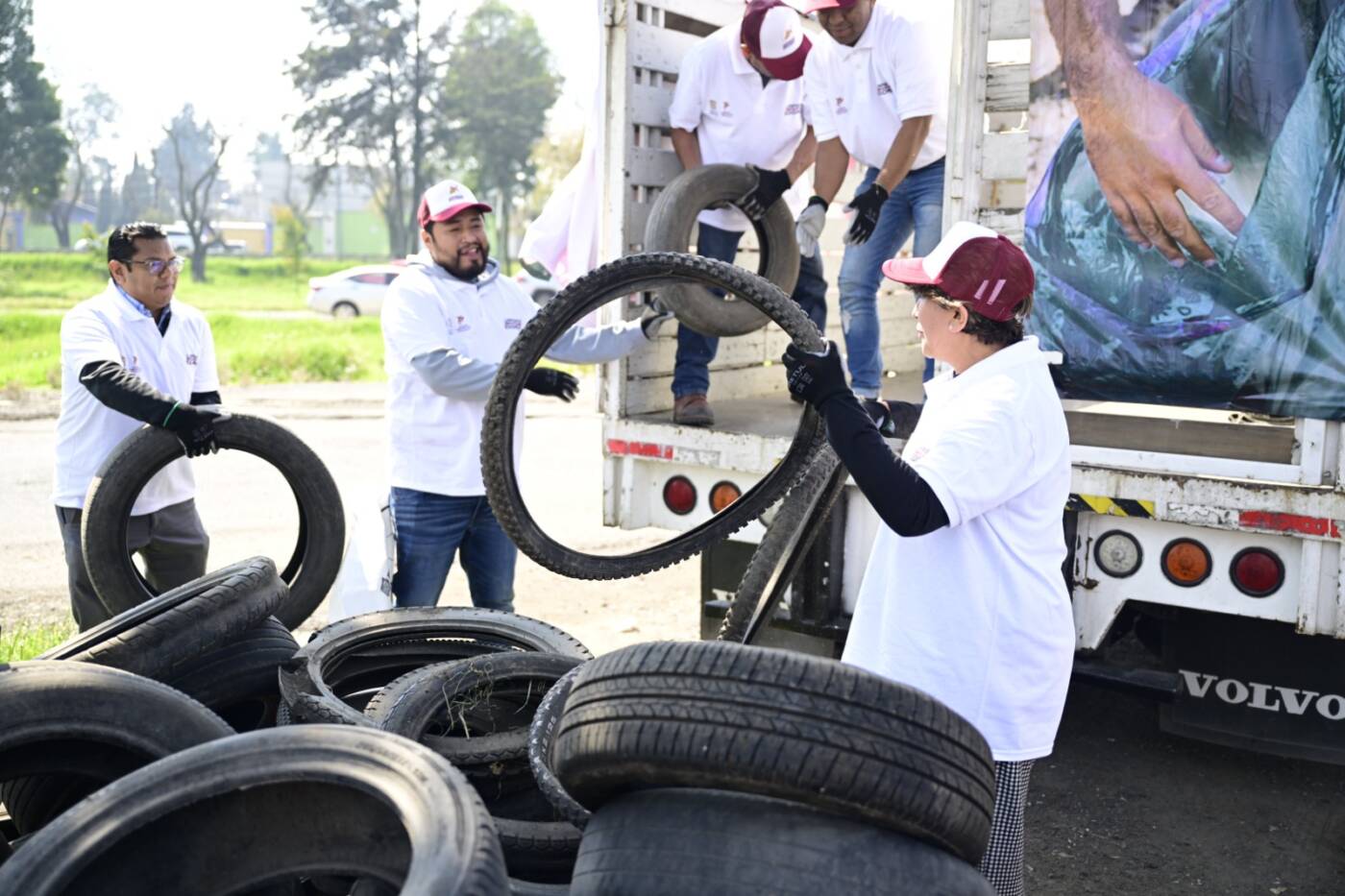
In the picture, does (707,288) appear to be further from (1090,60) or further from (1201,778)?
(1201,778)

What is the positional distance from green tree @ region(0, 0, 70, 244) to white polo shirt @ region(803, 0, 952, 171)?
41745mm

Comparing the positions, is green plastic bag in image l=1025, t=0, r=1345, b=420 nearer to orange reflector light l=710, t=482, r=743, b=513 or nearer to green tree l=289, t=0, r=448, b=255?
orange reflector light l=710, t=482, r=743, b=513

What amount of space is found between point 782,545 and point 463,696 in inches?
39.6

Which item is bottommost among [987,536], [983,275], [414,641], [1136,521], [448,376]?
[414,641]

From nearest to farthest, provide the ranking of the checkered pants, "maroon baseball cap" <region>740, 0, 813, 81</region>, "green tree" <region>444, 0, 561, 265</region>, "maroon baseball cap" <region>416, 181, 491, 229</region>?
1. the checkered pants
2. "maroon baseball cap" <region>416, 181, 491, 229</region>
3. "maroon baseball cap" <region>740, 0, 813, 81</region>
4. "green tree" <region>444, 0, 561, 265</region>

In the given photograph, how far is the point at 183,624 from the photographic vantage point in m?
3.80

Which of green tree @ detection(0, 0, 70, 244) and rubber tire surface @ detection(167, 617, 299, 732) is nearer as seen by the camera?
rubber tire surface @ detection(167, 617, 299, 732)

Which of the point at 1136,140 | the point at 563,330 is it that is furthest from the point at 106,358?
the point at 1136,140

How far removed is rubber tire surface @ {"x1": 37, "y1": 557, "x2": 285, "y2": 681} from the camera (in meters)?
3.69

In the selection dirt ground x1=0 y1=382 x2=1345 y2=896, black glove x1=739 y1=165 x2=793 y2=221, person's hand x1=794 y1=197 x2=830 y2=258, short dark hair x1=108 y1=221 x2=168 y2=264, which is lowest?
dirt ground x1=0 y1=382 x2=1345 y2=896

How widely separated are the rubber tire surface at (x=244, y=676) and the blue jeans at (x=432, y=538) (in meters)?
0.87

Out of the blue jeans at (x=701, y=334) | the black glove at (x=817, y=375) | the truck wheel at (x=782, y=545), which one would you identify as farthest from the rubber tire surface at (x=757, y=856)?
the blue jeans at (x=701, y=334)

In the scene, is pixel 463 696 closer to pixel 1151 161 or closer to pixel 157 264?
pixel 157 264

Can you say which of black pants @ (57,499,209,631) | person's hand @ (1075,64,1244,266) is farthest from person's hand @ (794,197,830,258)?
black pants @ (57,499,209,631)
